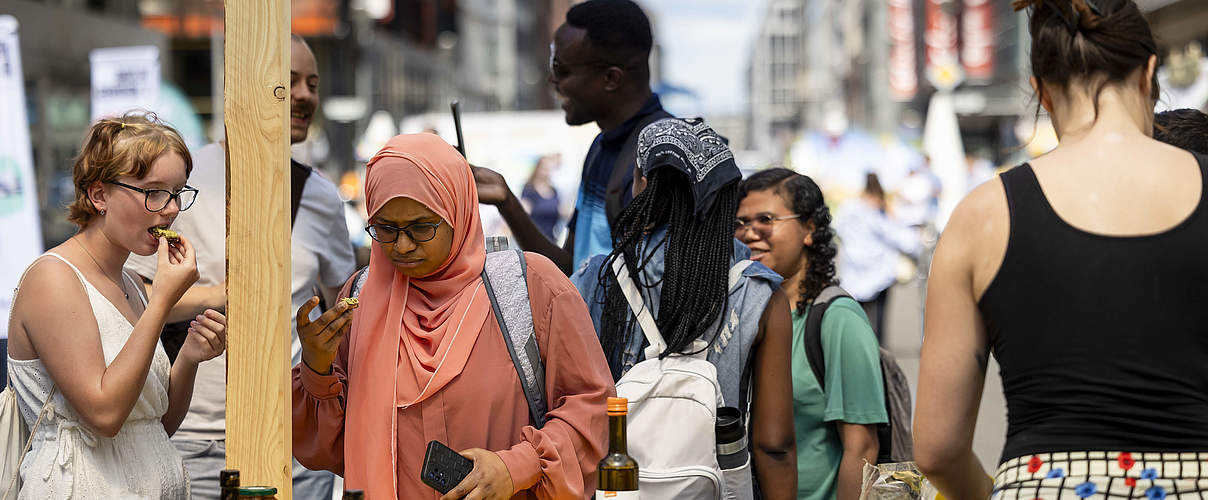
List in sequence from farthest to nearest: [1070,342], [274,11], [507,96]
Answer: [507,96]
[274,11]
[1070,342]

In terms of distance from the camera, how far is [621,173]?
14.1 ft

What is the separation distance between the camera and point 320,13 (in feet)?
122

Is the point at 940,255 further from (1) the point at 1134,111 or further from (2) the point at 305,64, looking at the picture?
(2) the point at 305,64

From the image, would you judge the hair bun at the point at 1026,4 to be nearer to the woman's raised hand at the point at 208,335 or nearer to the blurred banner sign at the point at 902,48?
the woman's raised hand at the point at 208,335

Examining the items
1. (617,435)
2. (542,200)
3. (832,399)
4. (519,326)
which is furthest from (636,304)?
(542,200)

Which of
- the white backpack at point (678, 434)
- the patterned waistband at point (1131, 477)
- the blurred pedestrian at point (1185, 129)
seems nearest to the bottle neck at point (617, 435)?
the white backpack at point (678, 434)

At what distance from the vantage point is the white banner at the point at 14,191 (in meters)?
7.53

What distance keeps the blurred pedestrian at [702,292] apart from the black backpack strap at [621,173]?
13.6 inches

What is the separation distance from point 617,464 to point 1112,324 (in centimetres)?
→ 111

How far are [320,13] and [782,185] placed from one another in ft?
112

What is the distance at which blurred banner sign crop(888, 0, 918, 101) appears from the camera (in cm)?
5662

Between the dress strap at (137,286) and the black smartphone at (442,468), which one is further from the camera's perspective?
the dress strap at (137,286)

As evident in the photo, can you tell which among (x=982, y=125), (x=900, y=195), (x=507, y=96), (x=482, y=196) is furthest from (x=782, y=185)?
(x=507, y=96)

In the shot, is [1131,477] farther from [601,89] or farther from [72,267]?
[601,89]
